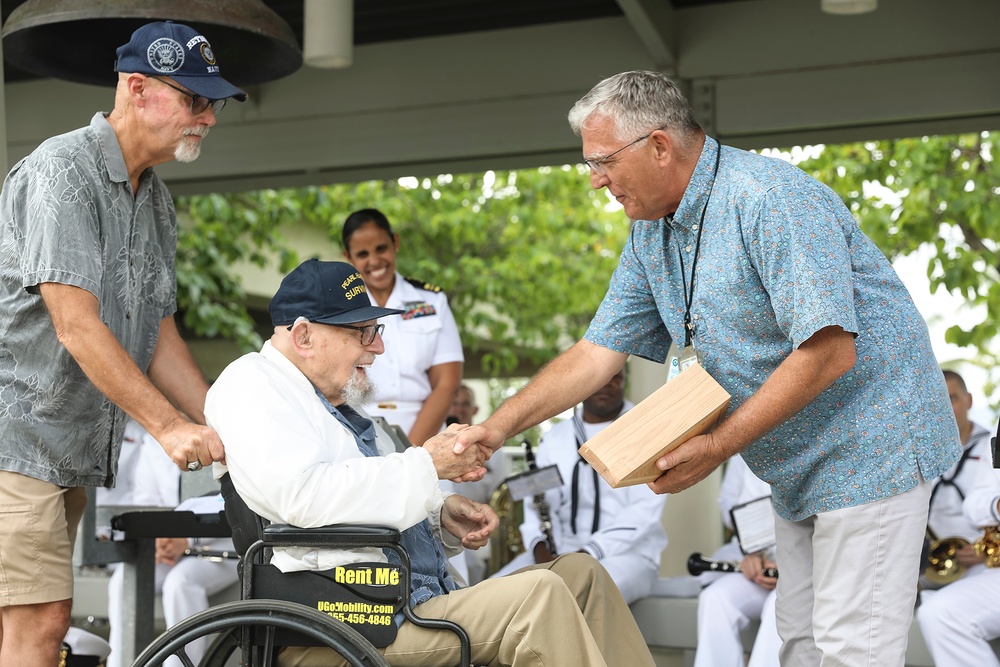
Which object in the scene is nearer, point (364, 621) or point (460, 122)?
point (364, 621)

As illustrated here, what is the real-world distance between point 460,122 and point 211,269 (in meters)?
5.86

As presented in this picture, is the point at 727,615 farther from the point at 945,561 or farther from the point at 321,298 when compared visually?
the point at 321,298

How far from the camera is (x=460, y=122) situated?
7.42 meters

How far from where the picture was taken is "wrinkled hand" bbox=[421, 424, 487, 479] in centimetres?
299

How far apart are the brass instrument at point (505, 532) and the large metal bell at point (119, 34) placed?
3.32 m

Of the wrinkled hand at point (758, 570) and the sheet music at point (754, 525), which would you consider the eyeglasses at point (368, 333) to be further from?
the wrinkled hand at point (758, 570)

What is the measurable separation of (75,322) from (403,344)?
8.63 ft

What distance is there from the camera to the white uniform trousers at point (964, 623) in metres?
4.61

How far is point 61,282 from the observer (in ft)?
9.64

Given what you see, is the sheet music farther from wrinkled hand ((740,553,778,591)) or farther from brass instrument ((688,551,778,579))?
brass instrument ((688,551,778,579))

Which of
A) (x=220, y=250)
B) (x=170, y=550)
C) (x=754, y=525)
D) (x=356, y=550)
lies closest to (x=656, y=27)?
(x=754, y=525)

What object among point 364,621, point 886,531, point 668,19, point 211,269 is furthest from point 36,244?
point 211,269

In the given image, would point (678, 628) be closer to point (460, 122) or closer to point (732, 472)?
point (732, 472)

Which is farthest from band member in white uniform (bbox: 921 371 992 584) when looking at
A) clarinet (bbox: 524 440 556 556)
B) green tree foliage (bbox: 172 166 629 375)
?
green tree foliage (bbox: 172 166 629 375)
